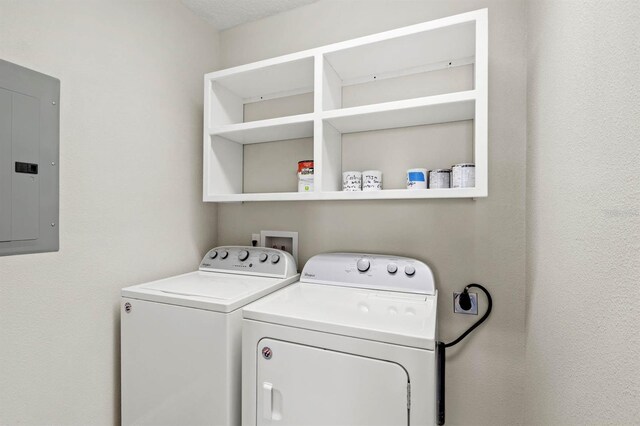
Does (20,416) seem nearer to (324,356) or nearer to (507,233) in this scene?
(324,356)

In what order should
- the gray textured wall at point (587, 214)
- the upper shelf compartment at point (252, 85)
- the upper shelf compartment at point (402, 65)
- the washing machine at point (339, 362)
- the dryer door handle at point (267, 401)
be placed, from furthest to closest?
the upper shelf compartment at point (252, 85) → the upper shelf compartment at point (402, 65) → the dryer door handle at point (267, 401) → the washing machine at point (339, 362) → the gray textured wall at point (587, 214)

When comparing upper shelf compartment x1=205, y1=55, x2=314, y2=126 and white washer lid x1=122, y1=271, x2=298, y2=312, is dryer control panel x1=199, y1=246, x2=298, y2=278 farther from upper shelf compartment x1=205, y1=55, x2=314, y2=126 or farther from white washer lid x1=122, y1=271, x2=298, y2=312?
upper shelf compartment x1=205, y1=55, x2=314, y2=126

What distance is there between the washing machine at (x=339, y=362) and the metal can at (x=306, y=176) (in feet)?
1.71

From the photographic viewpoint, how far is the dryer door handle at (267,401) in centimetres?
108

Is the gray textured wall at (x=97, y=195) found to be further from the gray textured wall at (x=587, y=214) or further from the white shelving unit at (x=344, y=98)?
the gray textured wall at (x=587, y=214)

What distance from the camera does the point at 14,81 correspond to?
3.69ft

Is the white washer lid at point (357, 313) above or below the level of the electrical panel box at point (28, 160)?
below

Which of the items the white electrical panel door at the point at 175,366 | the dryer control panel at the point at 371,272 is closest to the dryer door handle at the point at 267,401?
the white electrical panel door at the point at 175,366

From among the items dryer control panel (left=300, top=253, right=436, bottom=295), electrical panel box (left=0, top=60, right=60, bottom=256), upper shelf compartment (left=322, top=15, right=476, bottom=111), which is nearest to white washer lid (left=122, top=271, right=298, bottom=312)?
dryer control panel (left=300, top=253, right=436, bottom=295)

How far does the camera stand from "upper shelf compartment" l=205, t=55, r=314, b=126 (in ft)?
5.16

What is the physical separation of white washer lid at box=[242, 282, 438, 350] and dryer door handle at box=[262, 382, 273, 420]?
22cm

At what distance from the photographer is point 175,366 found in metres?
1.27

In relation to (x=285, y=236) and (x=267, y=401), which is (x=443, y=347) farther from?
(x=285, y=236)

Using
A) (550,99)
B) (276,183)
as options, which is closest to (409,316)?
(550,99)
